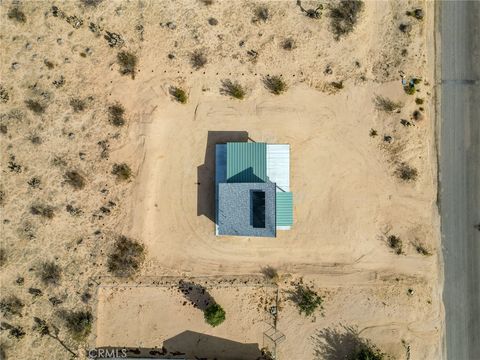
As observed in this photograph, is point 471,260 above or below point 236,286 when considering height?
above

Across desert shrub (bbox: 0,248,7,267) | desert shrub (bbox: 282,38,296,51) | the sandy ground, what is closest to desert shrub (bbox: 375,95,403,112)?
the sandy ground

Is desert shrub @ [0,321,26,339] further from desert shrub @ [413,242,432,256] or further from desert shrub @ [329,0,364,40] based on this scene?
desert shrub @ [329,0,364,40]

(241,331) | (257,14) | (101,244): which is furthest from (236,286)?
(257,14)

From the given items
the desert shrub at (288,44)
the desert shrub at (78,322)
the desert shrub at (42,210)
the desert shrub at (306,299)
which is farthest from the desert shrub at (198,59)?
the desert shrub at (78,322)

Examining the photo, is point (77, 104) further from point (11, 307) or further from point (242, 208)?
point (11, 307)

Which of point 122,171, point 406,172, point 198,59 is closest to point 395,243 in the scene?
point 406,172

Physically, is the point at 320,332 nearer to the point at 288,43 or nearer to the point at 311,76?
the point at 311,76
